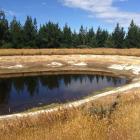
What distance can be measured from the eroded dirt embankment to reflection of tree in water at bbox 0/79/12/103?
27.4 feet

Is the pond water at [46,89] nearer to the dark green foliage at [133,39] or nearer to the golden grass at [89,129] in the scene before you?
the golden grass at [89,129]

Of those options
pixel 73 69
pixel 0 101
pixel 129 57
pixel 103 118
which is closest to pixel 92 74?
pixel 73 69

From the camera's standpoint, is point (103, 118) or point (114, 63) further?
point (114, 63)

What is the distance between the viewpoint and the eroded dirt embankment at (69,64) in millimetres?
67375

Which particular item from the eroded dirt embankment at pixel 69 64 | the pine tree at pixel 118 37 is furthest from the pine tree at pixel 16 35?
the pine tree at pixel 118 37

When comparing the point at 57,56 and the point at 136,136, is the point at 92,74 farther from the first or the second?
the point at 136,136

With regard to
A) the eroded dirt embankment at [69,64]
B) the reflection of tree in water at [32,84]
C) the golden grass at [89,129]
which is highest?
the golden grass at [89,129]

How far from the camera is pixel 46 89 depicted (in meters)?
47.7

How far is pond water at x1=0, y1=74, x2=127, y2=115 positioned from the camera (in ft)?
122

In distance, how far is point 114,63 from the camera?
74.4 metres

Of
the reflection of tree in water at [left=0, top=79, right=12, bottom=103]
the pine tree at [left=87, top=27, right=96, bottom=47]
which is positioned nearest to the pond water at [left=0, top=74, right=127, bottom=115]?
the reflection of tree in water at [left=0, top=79, right=12, bottom=103]

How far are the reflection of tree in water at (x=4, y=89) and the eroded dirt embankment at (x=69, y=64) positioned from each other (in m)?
8.34

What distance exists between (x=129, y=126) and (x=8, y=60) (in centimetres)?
6341

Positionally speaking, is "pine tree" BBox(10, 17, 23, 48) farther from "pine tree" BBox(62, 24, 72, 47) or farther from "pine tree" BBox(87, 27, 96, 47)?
"pine tree" BBox(87, 27, 96, 47)
